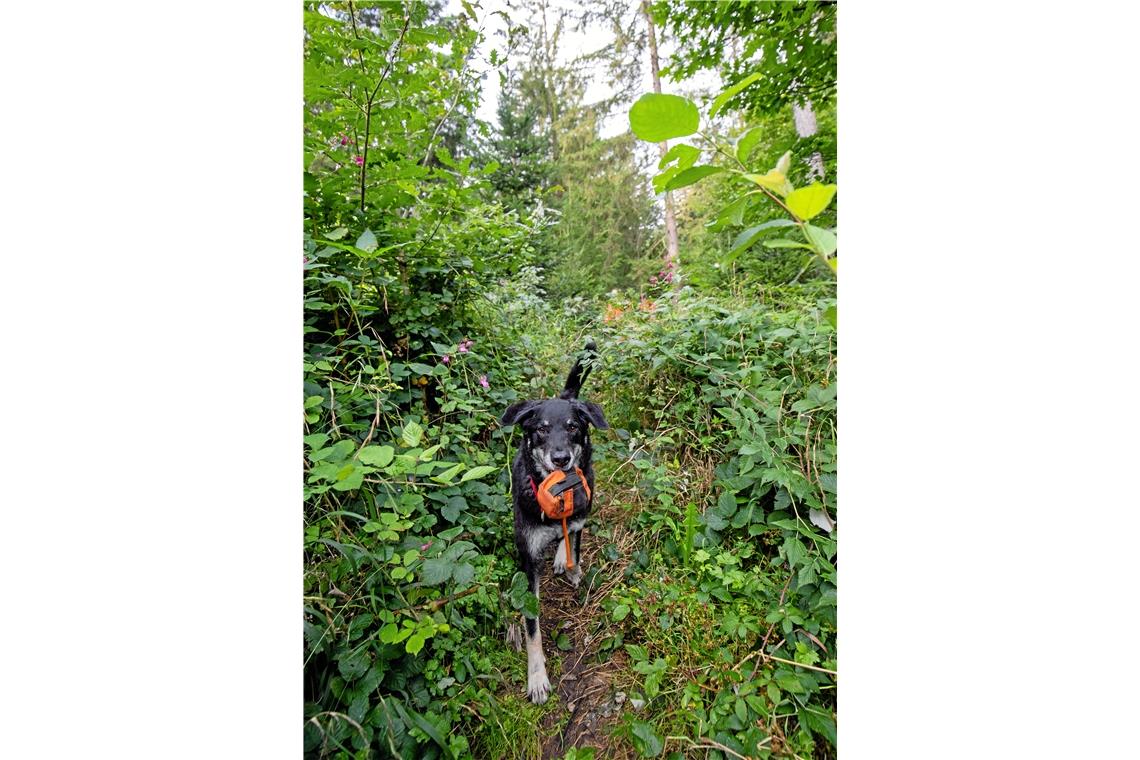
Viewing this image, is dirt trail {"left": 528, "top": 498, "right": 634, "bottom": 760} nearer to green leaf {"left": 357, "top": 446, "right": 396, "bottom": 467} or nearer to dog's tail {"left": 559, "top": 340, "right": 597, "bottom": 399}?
dog's tail {"left": 559, "top": 340, "right": 597, "bottom": 399}

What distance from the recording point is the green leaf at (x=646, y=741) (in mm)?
1503

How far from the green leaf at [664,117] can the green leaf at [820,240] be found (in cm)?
23

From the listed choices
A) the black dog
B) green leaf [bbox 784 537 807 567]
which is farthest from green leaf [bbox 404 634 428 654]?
green leaf [bbox 784 537 807 567]

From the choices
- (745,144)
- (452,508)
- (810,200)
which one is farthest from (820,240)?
(452,508)

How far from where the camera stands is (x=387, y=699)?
139 centimetres

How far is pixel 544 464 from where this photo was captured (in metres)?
2.19

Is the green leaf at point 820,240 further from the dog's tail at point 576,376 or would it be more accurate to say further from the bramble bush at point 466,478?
the dog's tail at point 576,376

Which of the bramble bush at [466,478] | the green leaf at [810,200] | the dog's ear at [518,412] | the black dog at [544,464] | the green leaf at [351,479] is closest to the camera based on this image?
the green leaf at [810,200]

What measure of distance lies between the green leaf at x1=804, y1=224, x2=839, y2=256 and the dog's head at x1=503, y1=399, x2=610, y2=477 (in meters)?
1.75

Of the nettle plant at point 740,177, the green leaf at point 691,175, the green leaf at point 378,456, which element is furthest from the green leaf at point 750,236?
the green leaf at point 378,456

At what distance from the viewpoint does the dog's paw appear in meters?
1.82

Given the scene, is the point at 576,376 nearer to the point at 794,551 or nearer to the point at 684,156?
the point at 794,551

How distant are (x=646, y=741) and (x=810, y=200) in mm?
1939
